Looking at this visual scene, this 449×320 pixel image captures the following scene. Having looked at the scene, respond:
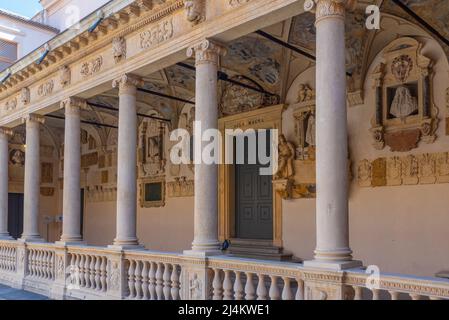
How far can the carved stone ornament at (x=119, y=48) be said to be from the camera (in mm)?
10000

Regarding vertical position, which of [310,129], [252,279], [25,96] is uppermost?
[25,96]

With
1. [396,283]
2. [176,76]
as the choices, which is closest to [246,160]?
[176,76]

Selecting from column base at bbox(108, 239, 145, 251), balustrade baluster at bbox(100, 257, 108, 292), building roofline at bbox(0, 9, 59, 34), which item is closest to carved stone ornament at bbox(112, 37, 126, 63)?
column base at bbox(108, 239, 145, 251)

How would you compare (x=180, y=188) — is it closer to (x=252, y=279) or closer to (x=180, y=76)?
(x=180, y=76)

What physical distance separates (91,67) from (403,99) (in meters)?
6.82

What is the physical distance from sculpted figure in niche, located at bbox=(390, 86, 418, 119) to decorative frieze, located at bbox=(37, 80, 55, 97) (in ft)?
27.3

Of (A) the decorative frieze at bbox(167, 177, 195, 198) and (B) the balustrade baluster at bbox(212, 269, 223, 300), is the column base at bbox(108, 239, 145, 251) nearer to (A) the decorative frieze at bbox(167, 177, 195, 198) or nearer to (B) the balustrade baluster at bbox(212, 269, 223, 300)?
(B) the balustrade baluster at bbox(212, 269, 223, 300)

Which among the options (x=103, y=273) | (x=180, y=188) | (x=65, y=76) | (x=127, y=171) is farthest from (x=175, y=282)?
(x=180, y=188)

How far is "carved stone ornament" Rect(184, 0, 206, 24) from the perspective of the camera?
8.17 metres

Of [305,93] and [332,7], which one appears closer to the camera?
[332,7]

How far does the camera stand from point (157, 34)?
30.3ft

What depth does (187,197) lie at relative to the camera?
581 inches

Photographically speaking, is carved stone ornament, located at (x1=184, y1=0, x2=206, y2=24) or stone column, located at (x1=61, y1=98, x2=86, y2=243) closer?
carved stone ornament, located at (x1=184, y1=0, x2=206, y2=24)

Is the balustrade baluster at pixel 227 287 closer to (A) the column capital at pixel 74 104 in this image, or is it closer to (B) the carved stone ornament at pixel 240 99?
(B) the carved stone ornament at pixel 240 99
